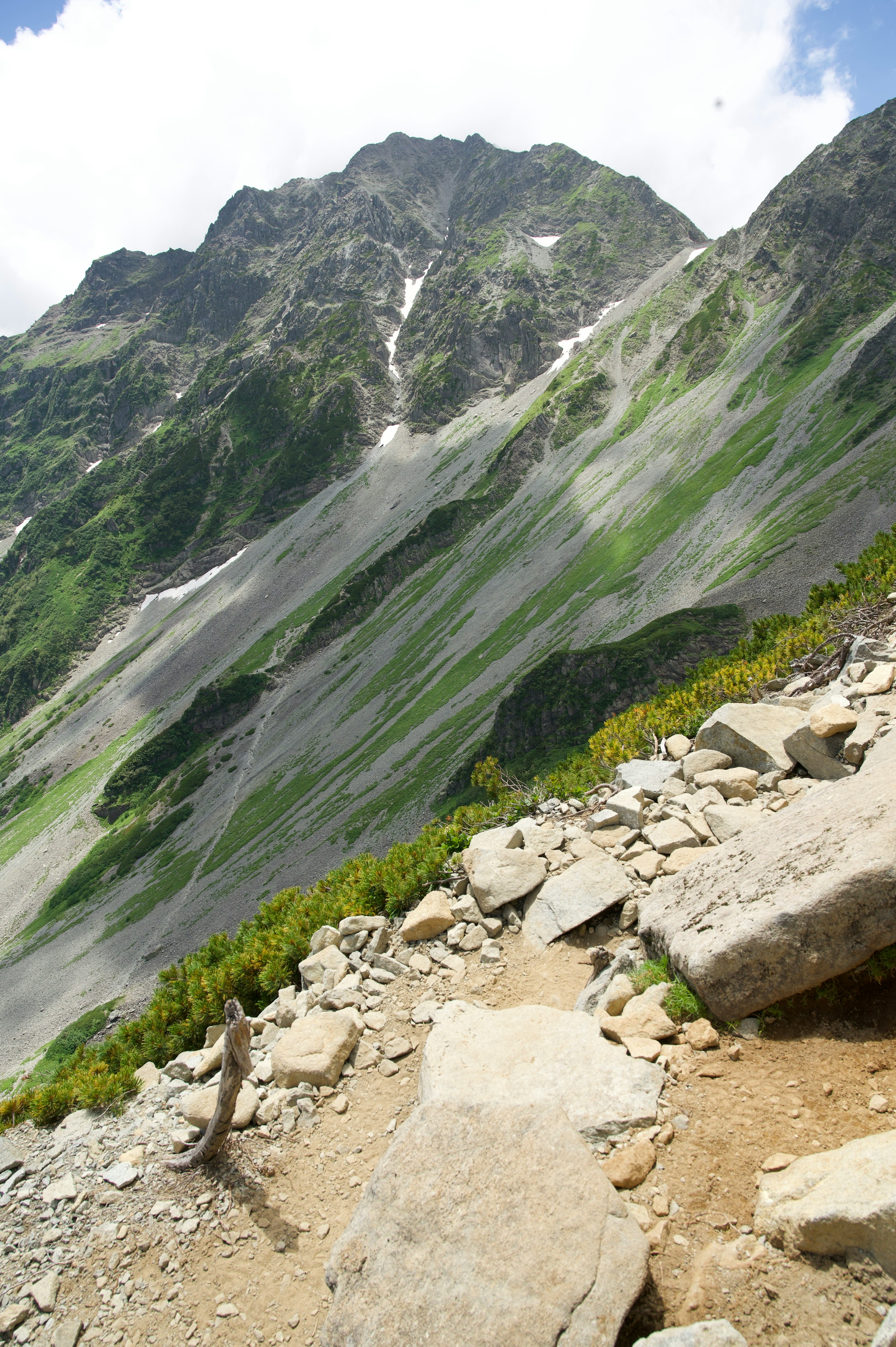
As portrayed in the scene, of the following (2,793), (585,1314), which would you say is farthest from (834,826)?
(2,793)

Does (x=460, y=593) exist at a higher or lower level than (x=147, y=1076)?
lower

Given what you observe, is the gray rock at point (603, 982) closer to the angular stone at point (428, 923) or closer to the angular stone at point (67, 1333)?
the angular stone at point (428, 923)

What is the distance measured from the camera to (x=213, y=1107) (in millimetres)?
9203

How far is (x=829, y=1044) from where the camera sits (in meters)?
6.59

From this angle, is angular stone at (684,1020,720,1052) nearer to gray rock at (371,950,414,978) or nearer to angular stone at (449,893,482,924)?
angular stone at (449,893,482,924)

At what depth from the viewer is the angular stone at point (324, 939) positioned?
12.9m

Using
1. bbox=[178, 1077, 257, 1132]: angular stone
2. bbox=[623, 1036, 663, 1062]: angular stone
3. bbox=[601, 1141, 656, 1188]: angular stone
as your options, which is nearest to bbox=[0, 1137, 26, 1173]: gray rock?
bbox=[178, 1077, 257, 1132]: angular stone

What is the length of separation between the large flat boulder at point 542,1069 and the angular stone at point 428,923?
301 centimetres

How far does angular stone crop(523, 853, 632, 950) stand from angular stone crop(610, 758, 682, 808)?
2071 mm

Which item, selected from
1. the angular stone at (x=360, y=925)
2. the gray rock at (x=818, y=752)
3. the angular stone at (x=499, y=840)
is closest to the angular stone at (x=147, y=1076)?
the angular stone at (x=360, y=925)

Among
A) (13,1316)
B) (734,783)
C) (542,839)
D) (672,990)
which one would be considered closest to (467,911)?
(542,839)

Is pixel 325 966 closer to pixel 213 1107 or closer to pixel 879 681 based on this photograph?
pixel 213 1107

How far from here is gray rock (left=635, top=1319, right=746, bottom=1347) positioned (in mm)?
4154

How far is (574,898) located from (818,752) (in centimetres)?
506
